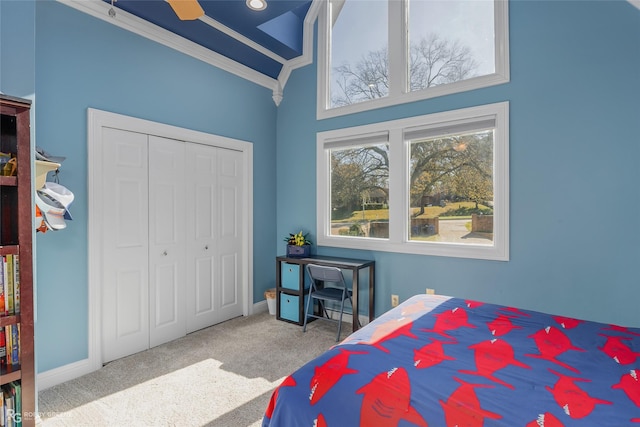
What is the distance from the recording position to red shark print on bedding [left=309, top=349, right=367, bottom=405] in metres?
1.22

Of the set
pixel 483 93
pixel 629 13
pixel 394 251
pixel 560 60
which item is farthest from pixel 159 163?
pixel 629 13

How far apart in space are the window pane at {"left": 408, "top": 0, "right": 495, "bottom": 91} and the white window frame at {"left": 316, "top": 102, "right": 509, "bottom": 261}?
37cm

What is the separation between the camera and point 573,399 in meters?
1.10

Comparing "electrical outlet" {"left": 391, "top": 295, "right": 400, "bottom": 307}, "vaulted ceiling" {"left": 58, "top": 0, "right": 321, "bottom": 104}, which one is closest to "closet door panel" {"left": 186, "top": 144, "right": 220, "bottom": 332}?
"vaulted ceiling" {"left": 58, "top": 0, "right": 321, "bottom": 104}

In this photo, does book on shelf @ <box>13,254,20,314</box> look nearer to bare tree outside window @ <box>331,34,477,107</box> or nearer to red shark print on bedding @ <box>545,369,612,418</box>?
red shark print on bedding @ <box>545,369,612,418</box>

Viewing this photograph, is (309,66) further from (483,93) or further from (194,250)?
(194,250)

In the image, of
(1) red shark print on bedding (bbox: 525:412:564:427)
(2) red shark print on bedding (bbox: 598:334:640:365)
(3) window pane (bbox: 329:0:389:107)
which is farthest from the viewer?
(3) window pane (bbox: 329:0:389:107)

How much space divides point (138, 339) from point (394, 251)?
2571 mm

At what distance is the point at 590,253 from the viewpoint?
2.46 meters

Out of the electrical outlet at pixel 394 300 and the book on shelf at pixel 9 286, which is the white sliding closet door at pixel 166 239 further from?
the electrical outlet at pixel 394 300

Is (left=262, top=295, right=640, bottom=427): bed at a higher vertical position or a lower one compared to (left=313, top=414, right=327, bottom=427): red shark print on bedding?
higher

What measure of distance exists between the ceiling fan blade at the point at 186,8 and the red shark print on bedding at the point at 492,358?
7.53 ft

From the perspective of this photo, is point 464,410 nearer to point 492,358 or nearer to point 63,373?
point 492,358

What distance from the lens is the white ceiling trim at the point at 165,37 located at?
8.38 ft
